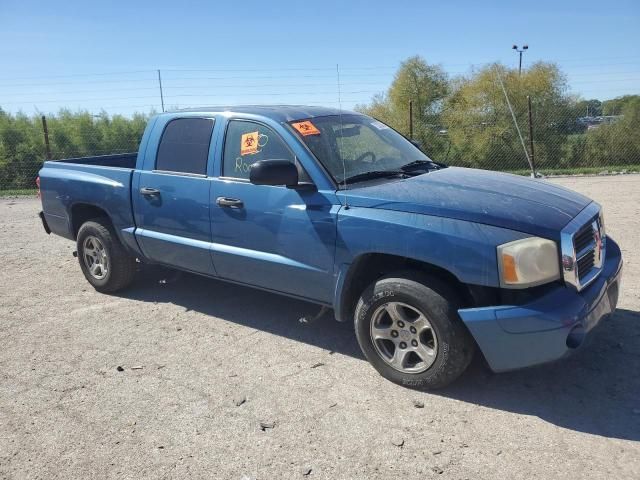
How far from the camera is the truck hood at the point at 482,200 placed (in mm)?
3334

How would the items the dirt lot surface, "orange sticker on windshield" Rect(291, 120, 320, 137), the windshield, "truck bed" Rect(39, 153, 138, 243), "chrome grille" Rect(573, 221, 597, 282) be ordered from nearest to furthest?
the dirt lot surface → "chrome grille" Rect(573, 221, 597, 282) → the windshield → "orange sticker on windshield" Rect(291, 120, 320, 137) → "truck bed" Rect(39, 153, 138, 243)

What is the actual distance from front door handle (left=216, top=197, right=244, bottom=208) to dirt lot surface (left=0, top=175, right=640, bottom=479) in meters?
1.12

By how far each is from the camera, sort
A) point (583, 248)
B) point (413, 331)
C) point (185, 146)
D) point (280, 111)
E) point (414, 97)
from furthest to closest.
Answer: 1. point (414, 97)
2. point (185, 146)
3. point (280, 111)
4. point (413, 331)
5. point (583, 248)

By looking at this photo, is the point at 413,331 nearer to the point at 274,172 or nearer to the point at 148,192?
the point at 274,172

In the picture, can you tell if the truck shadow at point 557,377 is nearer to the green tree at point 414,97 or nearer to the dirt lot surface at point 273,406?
the dirt lot surface at point 273,406

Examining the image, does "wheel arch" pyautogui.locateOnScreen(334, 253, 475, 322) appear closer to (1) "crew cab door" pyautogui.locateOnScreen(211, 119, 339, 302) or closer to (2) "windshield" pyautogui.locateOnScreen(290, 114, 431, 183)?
(1) "crew cab door" pyautogui.locateOnScreen(211, 119, 339, 302)

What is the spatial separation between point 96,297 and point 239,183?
2.48 m

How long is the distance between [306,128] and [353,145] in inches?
16.0

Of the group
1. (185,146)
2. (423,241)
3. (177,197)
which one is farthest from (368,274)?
(185,146)

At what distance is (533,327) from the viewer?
3.16 meters

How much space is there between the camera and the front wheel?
3.43 m

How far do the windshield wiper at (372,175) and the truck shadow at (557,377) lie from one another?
134cm

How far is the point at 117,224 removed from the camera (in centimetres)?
548

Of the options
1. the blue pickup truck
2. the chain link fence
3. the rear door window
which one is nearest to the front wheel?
the blue pickup truck
